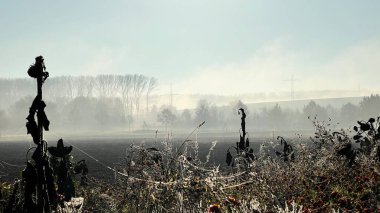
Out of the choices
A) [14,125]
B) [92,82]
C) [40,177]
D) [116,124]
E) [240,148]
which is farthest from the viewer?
[92,82]

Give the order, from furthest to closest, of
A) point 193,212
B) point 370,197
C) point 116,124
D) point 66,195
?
1. point 116,124
2. point 370,197
3. point 66,195
4. point 193,212

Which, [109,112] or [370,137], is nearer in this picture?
[370,137]

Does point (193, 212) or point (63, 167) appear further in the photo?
point (63, 167)

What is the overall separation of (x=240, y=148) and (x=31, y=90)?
198908 millimetres

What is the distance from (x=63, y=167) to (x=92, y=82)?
176 metres

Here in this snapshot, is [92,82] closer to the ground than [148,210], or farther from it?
farther from it

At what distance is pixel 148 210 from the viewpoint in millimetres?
4668

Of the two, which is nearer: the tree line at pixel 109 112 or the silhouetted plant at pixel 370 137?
the silhouetted plant at pixel 370 137

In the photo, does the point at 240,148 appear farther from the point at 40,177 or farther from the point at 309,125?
the point at 309,125

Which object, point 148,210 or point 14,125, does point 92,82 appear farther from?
point 148,210

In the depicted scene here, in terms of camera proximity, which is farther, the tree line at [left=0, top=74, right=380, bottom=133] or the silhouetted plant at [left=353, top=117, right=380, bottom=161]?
the tree line at [left=0, top=74, right=380, bottom=133]

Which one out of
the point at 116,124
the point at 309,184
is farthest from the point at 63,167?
the point at 116,124

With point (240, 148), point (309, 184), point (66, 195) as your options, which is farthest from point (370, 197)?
point (66, 195)

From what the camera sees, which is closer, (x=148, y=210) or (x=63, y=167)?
(x=148, y=210)
